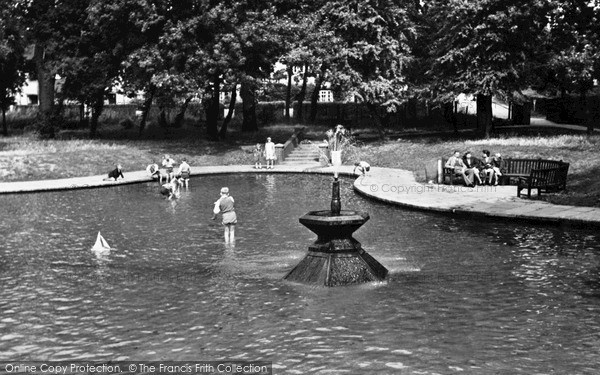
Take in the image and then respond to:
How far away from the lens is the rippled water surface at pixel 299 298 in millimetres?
10719

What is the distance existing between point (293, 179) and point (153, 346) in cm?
2580

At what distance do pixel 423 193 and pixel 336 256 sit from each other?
44.4 ft

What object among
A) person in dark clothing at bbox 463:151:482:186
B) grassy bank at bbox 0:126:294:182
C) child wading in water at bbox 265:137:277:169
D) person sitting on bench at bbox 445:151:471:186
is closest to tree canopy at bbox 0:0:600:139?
grassy bank at bbox 0:126:294:182

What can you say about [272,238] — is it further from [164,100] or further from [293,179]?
[164,100]

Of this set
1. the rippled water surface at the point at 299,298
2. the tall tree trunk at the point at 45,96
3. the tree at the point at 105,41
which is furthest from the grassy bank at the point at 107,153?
the rippled water surface at the point at 299,298

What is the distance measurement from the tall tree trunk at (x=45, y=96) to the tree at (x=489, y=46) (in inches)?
1005

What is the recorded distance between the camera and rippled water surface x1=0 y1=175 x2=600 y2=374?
10719 mm

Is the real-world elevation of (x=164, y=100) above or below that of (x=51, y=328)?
above

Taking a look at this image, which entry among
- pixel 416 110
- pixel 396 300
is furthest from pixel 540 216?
pixel 416 110

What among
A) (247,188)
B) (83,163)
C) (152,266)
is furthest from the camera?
(83,163)

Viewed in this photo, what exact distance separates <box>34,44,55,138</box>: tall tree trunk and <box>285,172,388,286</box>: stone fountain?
137 feet

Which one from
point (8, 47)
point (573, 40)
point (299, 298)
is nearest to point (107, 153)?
point (8, 47)

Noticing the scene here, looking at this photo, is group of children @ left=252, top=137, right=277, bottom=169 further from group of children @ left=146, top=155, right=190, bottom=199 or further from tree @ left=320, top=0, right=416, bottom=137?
tree @ left=320, top=0, right=416, bottom=137

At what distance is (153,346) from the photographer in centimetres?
1104
